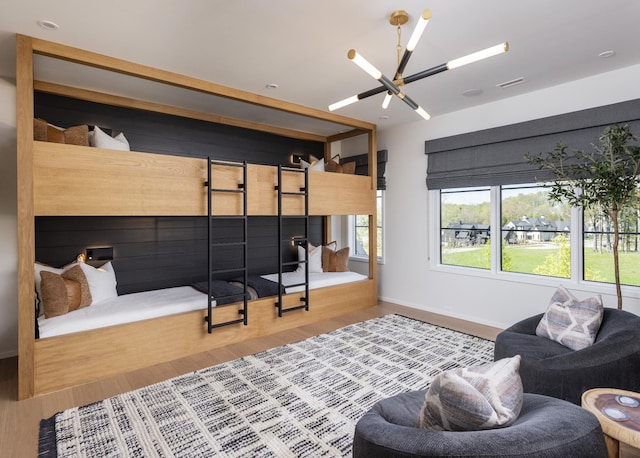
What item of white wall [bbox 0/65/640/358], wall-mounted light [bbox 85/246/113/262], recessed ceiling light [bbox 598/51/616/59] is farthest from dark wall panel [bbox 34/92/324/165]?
recessed ceiling light [bbox 598/51/616/59]

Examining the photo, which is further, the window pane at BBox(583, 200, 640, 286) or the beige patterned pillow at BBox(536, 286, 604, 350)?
the window pane at BBox(583, 200, 640, 286)

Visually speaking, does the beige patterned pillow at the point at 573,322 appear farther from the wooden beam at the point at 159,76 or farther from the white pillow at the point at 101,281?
the white pillow at the point at 101,281

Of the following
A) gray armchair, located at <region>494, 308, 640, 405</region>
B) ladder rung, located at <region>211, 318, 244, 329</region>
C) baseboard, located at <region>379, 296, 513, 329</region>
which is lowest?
baseboard, located at <region>379, 296, 513, 329</region>

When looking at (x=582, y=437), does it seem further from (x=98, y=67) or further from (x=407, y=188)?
(x=407, y=188)

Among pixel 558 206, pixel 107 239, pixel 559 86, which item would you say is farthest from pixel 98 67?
pixel 558 206

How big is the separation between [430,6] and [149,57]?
2301 mm

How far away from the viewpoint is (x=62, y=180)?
284cm

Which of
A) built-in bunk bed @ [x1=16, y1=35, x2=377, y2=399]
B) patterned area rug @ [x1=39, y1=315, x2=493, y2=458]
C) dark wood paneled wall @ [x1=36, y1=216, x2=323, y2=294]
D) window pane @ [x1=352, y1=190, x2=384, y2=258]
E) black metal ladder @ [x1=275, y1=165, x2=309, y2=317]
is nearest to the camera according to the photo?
patterned area rug @ [x1=39, y1=315, x2=493, y2=458]

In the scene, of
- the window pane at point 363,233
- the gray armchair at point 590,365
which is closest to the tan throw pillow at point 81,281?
the gray armchair at point 590,365

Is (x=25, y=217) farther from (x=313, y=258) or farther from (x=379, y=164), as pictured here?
(x=379, y=164)

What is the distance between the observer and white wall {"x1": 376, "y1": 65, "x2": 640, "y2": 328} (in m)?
3.51

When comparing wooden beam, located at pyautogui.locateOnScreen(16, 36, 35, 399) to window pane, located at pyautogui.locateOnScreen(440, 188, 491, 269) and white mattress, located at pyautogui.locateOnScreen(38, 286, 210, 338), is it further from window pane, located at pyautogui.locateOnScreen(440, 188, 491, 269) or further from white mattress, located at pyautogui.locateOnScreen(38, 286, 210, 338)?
window pane, located at pyautogui.locateOnScreen(440, 188, 491, 269)

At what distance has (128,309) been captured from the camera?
324 centimetres

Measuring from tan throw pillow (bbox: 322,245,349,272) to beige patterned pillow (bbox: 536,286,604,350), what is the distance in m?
2.93
